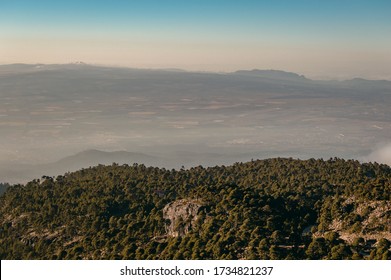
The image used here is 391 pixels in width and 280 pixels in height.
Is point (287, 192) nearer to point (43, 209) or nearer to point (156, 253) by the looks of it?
point (156, 253)

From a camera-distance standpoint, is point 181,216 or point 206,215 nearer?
point 206,215

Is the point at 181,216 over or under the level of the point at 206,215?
under

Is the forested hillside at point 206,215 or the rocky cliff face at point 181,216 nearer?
the forested hillside at point 206,215

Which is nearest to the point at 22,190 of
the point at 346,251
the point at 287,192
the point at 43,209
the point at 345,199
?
the point at 43,209

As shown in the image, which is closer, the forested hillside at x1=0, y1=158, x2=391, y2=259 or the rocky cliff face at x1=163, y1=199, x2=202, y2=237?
the forested hillside at x1=0, y1=158, x2=391, y2=259
